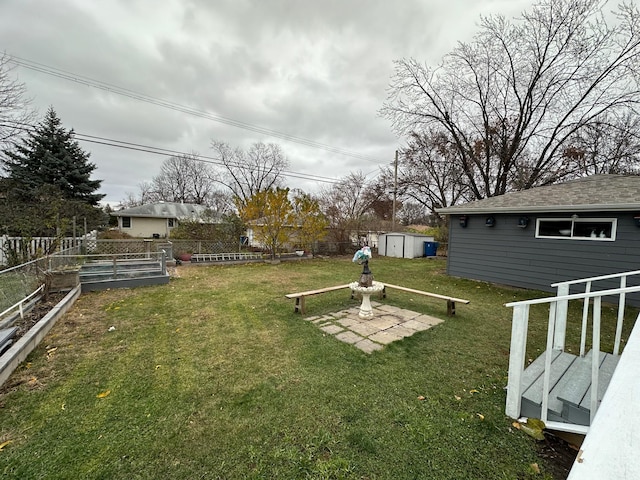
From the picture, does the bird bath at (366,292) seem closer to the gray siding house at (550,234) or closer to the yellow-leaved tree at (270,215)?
the gray siding house at (550,234)

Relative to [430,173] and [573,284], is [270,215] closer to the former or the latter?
[573,284]

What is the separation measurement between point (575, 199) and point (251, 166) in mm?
24752

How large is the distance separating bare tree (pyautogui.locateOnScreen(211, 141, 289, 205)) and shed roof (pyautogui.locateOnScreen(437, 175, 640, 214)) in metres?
20.8

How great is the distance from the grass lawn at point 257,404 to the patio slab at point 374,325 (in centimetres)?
19

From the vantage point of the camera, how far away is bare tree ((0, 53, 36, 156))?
834 cm

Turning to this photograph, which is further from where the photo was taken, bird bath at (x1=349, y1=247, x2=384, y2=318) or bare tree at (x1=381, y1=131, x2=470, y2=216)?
bare tree at (x1=381, y1=131, x2=470, y2=216)

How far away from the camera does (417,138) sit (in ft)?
49.4

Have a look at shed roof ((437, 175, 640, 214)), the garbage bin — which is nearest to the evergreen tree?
shed roof ((437, 175, 640, 214))

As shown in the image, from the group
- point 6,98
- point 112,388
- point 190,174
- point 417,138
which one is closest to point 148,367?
point 112,388

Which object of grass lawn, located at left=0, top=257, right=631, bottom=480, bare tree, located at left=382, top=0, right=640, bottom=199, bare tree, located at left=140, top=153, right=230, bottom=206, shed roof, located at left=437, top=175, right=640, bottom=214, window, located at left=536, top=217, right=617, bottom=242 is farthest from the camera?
bare tree, located at left=140, top=153, right=230, bottom=206

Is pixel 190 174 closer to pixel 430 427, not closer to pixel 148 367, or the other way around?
pixel 148 367

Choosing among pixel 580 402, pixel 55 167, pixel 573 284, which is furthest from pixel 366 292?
pixel 55 167

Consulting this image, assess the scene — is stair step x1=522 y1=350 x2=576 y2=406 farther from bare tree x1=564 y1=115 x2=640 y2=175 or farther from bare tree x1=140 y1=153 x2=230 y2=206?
bare tree x1=140 y1=153 x2=230 y2=206

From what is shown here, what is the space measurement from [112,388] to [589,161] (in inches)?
710
